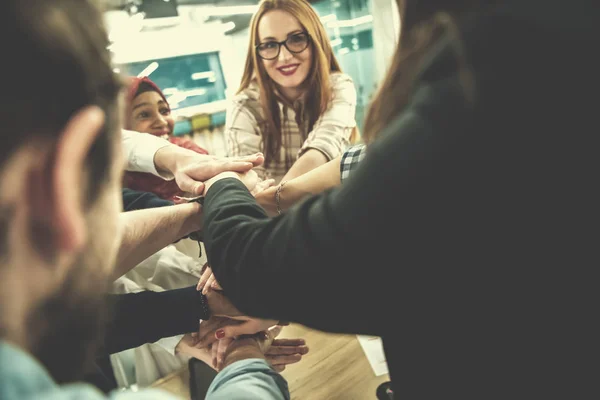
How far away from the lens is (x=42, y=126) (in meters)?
0.30

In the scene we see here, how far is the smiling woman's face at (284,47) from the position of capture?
1.59 meters

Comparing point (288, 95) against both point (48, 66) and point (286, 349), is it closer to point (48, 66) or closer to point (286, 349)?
point (286, 349)

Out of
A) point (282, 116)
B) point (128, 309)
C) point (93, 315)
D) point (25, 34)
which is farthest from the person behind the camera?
point (282, 116)

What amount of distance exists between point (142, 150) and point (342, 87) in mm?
876

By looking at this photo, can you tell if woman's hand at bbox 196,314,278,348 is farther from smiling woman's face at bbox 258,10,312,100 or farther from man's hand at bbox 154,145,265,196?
smiling woman's face at bbox 258,10,312,100

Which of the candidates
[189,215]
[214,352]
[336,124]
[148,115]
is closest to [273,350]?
[214,352]

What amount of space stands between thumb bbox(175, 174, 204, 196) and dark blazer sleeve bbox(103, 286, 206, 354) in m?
0.26

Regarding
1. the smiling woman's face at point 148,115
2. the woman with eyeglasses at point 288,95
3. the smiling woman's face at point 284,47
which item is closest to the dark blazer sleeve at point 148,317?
the woman with eyeglasses at point 288,95

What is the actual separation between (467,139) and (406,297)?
0.17 m

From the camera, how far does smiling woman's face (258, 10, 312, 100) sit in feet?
5.22

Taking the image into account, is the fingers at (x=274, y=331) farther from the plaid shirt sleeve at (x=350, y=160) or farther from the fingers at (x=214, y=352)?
the plaid shirt sleeve at (x=350, y=160)

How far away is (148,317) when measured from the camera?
0.88m

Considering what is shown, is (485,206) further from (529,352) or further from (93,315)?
(93,315)

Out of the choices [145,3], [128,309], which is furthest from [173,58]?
[128,309]
